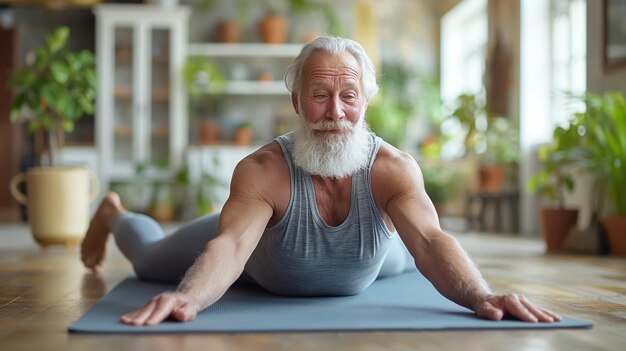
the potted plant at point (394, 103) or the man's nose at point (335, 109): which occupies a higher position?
the potted plant at point (394, 103)

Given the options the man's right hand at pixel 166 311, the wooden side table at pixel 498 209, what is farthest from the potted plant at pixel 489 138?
the man's right hand at pixel 166 311

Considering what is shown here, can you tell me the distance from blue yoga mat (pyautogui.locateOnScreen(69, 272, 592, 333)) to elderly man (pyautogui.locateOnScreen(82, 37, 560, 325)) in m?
0.05

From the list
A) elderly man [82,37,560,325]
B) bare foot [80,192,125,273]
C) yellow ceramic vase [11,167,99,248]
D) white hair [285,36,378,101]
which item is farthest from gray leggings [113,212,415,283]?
yellow ceramic vase [11,167,99,248]

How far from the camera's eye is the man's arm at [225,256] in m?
2.00

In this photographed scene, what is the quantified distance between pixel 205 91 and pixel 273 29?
1.02 m

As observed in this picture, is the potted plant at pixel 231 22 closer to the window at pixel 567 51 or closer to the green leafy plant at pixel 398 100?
the green leafy plant at pixel 398 100

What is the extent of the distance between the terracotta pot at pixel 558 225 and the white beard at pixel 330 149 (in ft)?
11.2

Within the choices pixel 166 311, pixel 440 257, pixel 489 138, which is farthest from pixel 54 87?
pixel 489 138

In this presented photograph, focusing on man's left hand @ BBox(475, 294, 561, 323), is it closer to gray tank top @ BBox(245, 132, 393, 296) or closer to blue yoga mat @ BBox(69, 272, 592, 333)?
blue yoga mat @ BBox(69, 272, 592, 333)

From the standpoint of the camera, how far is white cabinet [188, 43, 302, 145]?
956 centimetres

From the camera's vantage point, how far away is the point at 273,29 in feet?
31.6

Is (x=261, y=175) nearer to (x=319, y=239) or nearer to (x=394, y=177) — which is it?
(x=319, y=239)

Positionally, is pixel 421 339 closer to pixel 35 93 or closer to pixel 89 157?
pixel 35 93

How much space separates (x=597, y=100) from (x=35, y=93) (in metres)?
3.30
